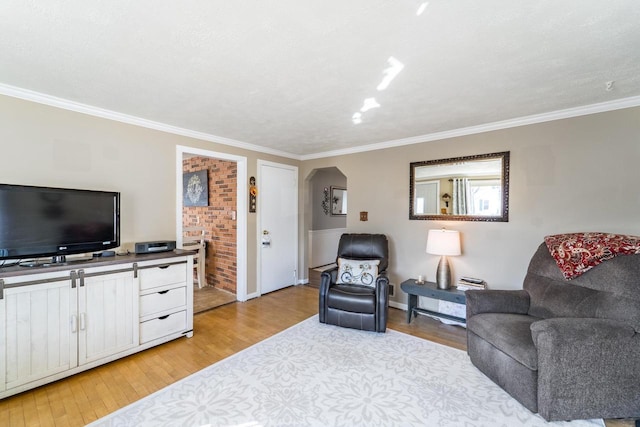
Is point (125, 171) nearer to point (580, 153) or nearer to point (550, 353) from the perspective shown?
point (550, 353)

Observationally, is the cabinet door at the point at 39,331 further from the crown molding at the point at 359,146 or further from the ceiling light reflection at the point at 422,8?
the ceiling light reflection at the point at 422,8

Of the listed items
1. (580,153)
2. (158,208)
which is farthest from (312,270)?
(580,153)

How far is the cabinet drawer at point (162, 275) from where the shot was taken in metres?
2.55

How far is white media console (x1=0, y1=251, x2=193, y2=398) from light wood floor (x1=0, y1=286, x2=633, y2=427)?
97mm

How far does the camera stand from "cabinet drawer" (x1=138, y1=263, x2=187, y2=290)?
2553 millimetres

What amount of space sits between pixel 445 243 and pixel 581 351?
150cm

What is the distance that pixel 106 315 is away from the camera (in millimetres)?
2314

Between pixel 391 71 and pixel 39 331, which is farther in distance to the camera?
pixel 39 331

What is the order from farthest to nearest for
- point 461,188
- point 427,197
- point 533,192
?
point 427,197, point 461,188, point 533,192

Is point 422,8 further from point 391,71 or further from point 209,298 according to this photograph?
point 209,298

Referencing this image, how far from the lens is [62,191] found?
2.27 m

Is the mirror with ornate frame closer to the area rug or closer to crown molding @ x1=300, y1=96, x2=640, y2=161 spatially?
crown molding @ x1=300, y1=96, x2=640, y2=161

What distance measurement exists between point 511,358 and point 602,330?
0.56 m

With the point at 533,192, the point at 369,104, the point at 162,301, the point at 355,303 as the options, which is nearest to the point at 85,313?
the point at 162,301
